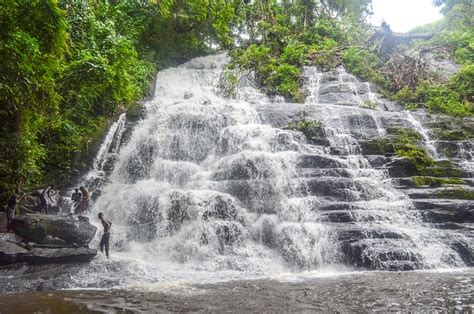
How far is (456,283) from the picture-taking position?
7.29m

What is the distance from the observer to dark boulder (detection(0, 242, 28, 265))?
8.70 meters

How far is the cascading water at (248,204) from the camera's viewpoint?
31.9 feet

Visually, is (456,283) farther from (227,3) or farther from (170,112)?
(227,3)

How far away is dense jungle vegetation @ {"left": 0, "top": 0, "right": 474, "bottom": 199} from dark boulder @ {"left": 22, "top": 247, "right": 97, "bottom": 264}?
→ 2896 millimetres

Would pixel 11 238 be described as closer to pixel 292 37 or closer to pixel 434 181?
pixel 434 181

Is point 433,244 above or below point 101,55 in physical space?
below

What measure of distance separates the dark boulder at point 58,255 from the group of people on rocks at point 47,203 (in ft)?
1.71

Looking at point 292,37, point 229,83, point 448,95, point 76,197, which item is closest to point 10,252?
point 76,197

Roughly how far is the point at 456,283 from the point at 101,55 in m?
12.7

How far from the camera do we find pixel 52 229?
9797 millimetres

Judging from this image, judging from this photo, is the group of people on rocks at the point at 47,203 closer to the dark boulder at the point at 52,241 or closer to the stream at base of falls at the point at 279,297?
the dark boulder at the point at 52,241

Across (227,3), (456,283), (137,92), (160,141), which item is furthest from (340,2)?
(456,283)

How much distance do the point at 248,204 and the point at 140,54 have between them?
49.3ft

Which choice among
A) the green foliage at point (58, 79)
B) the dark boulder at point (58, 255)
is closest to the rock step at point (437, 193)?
the dark boulder at point (58, 255)
